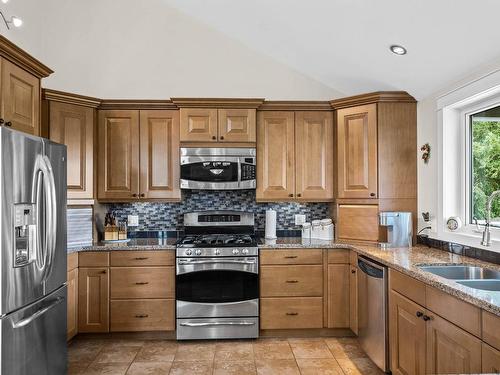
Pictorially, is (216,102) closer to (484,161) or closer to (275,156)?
(275,156)

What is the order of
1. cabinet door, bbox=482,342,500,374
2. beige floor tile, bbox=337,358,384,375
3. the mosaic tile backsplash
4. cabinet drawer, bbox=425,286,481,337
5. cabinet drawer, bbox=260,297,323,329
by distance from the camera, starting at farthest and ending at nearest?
the mosaic tile backsplash < cabinet drawer, bbox=260,297,323,329 < beige floor tile, bbox=337,358,384,375 < cabinet drawer, bbox=425,286,481,337 < cabinet door, bbox=482,342,500,374

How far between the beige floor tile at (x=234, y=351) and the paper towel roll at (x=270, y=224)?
3.37ft

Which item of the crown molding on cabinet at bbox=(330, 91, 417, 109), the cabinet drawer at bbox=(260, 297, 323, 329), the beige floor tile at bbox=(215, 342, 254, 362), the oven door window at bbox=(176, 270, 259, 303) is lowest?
the beige floor tile at bbox=(215, 342, 254, 362)

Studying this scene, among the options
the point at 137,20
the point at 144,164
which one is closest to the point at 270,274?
the point at 144,164

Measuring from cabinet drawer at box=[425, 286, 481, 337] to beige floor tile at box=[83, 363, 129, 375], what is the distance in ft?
7.09

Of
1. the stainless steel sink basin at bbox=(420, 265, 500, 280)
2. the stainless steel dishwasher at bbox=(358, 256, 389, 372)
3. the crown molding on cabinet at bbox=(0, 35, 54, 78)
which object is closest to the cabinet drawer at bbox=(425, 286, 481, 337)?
the stainless steel sink basin at bbox=(420, 265, 500, 280)

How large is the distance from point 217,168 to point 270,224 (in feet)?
2.50

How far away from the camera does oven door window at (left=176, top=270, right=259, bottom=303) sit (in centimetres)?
341

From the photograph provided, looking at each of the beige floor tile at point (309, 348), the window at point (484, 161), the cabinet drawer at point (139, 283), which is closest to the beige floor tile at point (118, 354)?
the cabinet drawer at point (139, 283)

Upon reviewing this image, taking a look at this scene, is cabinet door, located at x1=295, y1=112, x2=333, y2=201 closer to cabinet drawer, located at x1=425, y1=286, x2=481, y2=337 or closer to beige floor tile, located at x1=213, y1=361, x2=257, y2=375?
beige floor tile, located at x1=213, y1=361, x2=257, y2=375

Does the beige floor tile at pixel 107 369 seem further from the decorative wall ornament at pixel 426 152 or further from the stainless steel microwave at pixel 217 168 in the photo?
the decorative wall ornament at pixel 426 152

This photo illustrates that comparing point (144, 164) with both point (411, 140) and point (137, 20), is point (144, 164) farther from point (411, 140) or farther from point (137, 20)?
point (411, 140)

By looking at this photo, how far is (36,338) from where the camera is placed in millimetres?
2242

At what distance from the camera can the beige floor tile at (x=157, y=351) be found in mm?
3104
